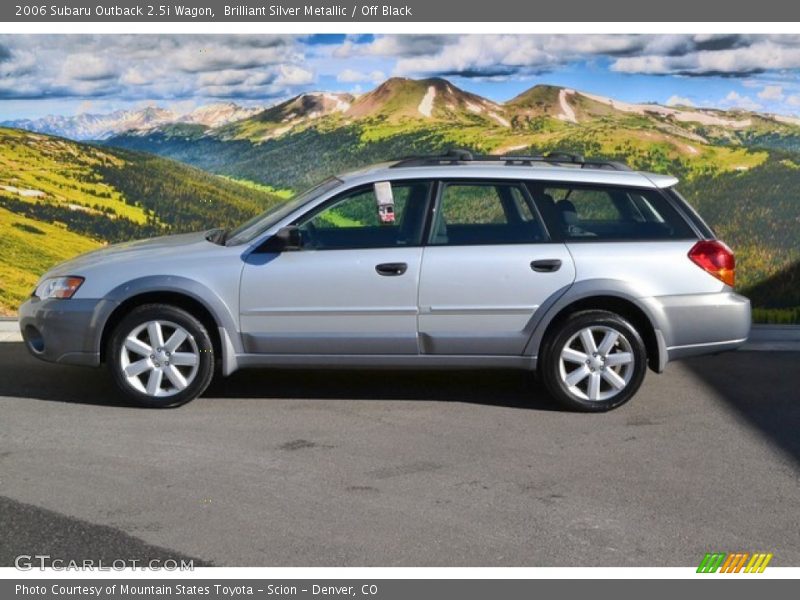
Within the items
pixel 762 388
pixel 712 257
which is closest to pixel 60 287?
pixel 712 257

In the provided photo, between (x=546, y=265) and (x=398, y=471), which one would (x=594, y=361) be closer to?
(x=546, y=265)

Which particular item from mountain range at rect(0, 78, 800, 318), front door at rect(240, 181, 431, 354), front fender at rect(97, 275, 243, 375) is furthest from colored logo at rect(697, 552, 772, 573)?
mountain range at rect(0, 78, 800, 318)

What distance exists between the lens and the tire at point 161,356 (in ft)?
24.9

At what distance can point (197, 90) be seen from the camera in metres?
11.5

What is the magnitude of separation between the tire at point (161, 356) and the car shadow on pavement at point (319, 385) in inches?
10.5

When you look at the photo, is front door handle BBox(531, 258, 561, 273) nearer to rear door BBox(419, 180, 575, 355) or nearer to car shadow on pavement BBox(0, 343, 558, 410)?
rear door BBox(419, 180, 575, 355)

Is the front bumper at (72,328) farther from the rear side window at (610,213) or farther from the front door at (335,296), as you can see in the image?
the rear side window at (610,213)

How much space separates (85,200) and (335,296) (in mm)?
4724

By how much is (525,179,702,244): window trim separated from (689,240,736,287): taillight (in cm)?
8

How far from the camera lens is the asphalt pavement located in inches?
210

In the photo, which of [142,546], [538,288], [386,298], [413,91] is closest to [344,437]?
[386,298]

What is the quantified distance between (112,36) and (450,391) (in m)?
5.00

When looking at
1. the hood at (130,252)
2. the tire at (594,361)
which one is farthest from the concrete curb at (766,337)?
the tire at (594,361)

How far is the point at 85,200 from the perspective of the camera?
1145 centimetres
